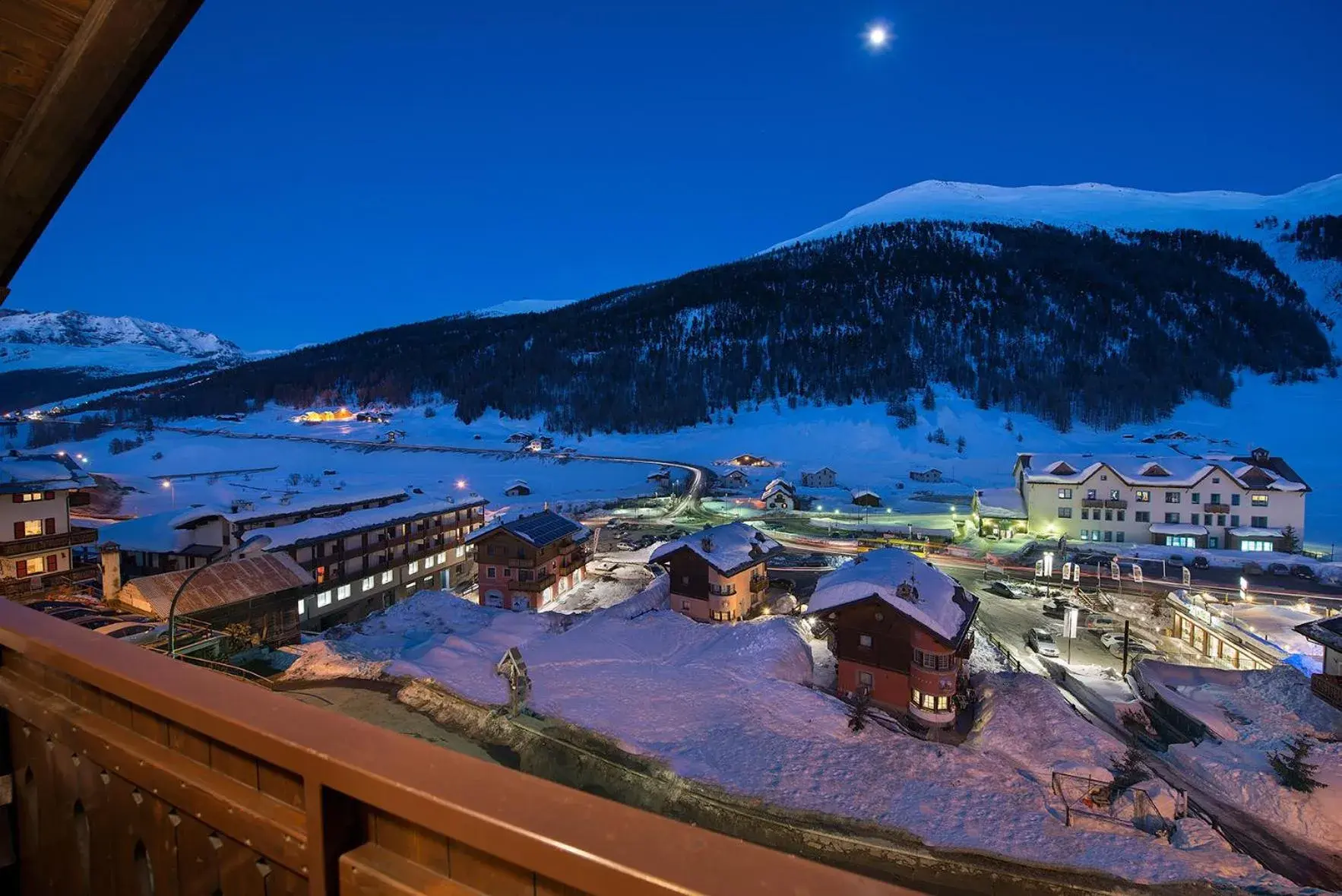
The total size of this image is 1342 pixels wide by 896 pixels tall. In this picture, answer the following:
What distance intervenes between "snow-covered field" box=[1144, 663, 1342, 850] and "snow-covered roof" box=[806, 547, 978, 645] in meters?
5.70

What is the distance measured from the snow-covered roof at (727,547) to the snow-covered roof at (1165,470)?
944 inches

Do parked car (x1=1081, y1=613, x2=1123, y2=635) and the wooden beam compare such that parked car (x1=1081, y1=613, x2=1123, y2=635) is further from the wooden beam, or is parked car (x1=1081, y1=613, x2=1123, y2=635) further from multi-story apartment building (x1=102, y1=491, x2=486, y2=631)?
the wooden beam

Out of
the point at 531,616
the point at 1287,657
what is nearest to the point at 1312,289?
the point at 1287,657

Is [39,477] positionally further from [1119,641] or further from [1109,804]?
[1119,641]

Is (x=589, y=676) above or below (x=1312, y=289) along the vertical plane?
below

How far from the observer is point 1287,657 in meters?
19.5

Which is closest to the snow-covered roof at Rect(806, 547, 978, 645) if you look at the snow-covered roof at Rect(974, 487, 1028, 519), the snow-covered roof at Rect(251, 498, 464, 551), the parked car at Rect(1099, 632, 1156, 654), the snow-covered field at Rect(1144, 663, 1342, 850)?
the snow-covered field at Rect(1144, 663, 1342, 850)

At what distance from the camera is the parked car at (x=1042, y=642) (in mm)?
22234

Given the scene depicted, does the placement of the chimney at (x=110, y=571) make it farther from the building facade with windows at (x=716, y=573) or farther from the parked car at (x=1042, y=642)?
the parked car at (x=1042, y=642)

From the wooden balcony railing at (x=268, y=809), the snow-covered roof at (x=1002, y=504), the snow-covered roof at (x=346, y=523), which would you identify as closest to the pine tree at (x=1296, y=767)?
the wooden balcony railing at (x=268, y=809)

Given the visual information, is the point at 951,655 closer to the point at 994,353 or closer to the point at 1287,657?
the point at 1287,657

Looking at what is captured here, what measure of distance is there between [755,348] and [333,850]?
110 metres

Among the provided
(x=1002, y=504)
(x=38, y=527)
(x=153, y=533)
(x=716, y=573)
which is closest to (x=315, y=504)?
(x=153, y=533)

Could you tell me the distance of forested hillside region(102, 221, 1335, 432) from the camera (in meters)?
95.4
